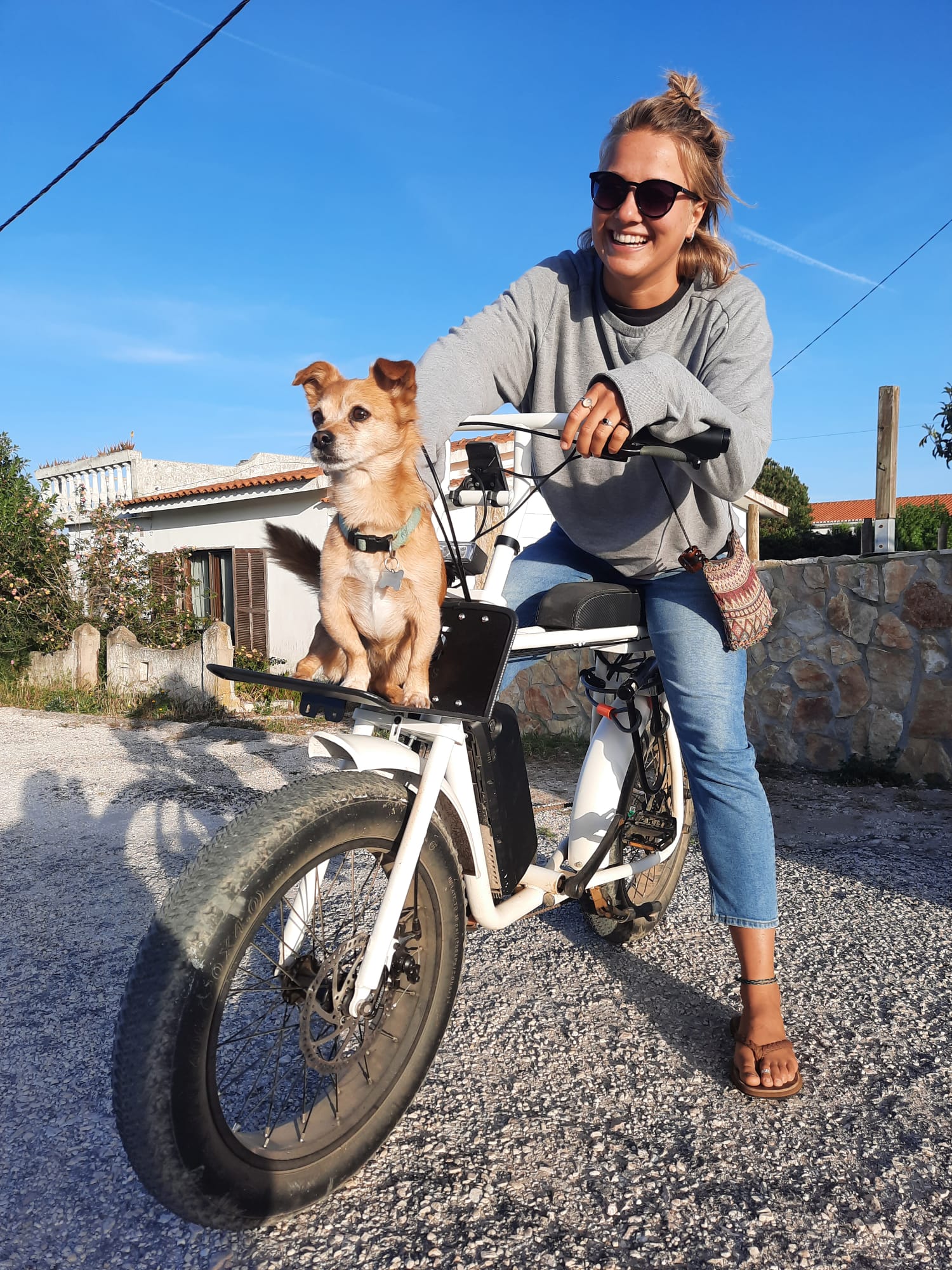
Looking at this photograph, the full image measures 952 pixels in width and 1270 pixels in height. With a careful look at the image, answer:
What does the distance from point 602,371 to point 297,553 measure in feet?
2.55

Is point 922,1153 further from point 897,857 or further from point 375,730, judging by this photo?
point 897,857

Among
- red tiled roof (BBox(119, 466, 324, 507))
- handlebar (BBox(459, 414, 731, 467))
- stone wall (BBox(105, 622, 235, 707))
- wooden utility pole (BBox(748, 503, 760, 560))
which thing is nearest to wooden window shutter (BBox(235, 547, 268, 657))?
red tiled roof (BBox(119, 466, 324, 507))

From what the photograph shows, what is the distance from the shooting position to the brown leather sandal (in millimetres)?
2068

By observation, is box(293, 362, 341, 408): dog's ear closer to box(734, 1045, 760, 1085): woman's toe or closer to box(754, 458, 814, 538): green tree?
box(734, 1045, 760, 1085): woman's toe

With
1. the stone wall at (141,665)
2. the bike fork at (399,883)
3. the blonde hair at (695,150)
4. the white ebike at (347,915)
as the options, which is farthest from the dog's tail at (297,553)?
the stone wall at (141,665)

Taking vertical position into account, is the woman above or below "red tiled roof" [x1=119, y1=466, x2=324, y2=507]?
below

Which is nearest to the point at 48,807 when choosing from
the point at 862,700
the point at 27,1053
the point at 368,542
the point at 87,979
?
the point at 87,979

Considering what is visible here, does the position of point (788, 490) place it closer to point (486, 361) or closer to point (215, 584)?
point (215, 584)

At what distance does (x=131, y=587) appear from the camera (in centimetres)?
1166

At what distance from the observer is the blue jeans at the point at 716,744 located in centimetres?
219

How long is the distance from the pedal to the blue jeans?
0.35 m

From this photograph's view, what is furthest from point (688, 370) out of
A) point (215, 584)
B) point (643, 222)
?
point (215, 584)

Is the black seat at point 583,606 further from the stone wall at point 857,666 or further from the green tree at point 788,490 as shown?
the green tree at point 788,490

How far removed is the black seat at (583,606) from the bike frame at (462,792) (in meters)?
0.02
